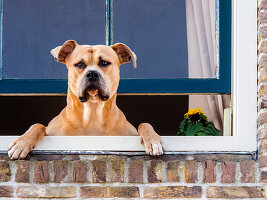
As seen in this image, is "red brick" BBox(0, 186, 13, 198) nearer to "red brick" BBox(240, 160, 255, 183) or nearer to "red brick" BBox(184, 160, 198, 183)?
"red brick" BBox(184, 160, 198, 183)

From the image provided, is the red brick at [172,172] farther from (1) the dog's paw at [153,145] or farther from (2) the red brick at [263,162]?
(2) the red brick at [263,162]

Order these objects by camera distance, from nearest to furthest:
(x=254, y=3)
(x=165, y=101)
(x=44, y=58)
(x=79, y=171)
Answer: (x=79, y=171) < (x=254, y=3) < (x=44, y=58) < (x=165, y=101)

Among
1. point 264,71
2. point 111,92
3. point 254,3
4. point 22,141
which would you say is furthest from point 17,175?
point 254,3

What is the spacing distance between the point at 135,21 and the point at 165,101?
6.46 feet

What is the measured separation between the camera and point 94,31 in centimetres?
347

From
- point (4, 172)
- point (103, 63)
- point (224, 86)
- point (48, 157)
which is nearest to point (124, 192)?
point (48, 157)

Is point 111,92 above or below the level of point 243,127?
above

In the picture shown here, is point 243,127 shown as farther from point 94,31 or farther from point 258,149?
point 94,31

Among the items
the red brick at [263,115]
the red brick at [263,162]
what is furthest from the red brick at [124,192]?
the red brick at [263,115]

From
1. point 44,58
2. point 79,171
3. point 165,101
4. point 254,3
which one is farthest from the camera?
point 165,101

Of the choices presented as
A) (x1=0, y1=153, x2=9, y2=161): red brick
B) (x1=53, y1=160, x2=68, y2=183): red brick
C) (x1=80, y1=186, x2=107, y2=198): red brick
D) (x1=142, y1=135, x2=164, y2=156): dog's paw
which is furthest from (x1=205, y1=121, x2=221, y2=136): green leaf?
(x1=0, y1=153, x2=9, y2=161): red brick

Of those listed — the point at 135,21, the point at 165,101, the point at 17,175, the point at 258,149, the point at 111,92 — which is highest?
the point at 135,21

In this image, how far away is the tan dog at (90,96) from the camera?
8.72ft

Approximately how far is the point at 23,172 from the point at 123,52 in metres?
1.06
